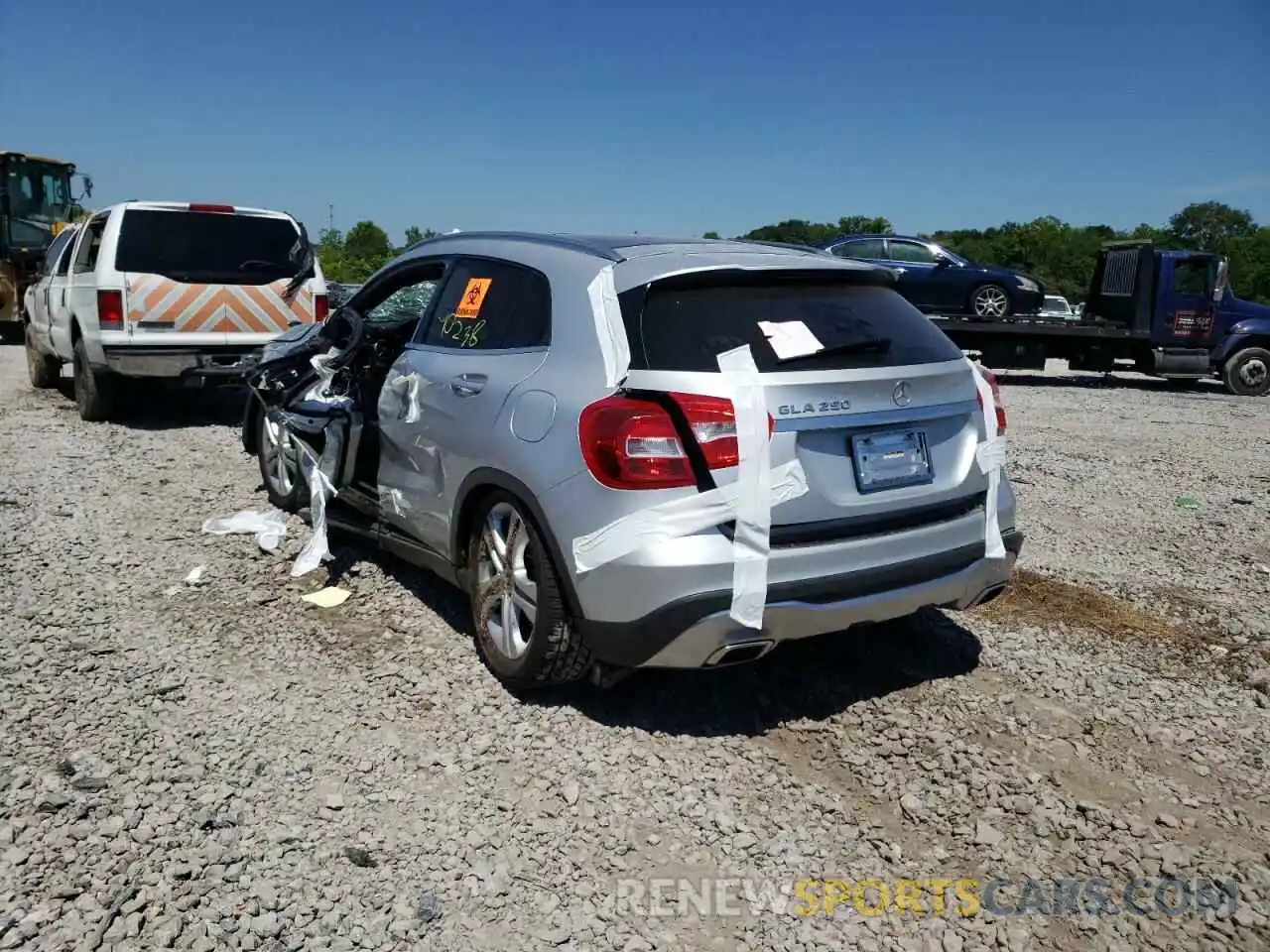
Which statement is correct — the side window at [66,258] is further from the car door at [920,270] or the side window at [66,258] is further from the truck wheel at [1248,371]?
the truck wheel at [1248,371]

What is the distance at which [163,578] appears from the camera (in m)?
5.21

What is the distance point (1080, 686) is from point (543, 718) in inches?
84.5

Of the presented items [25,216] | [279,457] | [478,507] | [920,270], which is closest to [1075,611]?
[478,507]

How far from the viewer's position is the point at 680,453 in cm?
323

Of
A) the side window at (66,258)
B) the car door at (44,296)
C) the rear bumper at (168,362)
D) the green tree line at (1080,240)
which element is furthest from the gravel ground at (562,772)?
the green tree line at (1080,240)

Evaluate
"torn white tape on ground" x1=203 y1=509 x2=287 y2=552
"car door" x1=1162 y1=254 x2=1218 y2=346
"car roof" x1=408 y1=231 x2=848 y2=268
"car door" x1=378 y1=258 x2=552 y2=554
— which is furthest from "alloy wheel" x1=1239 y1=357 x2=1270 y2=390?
"car door" x1=378 y1=258 x2=552 y2=554

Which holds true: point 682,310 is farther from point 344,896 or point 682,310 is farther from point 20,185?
point 20,185

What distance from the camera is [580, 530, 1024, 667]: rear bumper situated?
3.22 metres

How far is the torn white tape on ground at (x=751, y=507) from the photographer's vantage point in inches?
126

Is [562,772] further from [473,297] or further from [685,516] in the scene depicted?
[473,297]

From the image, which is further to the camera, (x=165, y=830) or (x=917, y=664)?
(x=917, y=664)

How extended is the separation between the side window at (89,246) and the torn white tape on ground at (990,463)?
8.55 meters

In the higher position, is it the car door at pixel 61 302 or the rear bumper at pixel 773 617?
the car door at pixel 61 302

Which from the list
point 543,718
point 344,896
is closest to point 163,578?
point 543,718
